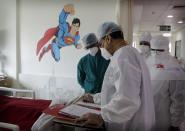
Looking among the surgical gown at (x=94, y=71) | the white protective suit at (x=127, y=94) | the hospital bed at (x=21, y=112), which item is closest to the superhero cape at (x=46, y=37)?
the surgical gown at (x=94, y=71)

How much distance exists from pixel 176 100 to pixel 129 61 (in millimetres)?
752

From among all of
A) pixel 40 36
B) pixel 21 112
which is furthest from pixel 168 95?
pixel 40 36

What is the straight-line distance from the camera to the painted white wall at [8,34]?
4.29 meters

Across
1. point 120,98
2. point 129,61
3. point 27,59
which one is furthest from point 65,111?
point 27,59

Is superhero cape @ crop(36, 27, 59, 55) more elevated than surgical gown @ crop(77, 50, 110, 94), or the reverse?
superhero cape @ crop(36, 27, 59, 55)

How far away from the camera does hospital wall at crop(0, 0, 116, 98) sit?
3904mm

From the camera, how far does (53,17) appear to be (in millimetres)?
4090

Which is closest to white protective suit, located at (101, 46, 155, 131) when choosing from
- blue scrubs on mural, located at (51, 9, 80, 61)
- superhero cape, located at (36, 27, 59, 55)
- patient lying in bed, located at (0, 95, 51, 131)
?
patient lying in bed, located at (0, 95, 51, 131)

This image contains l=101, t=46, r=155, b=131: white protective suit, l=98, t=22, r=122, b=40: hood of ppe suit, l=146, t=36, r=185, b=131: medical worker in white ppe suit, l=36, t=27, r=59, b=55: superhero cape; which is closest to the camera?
l=101, t=46, r=155, b=131: white protective suit

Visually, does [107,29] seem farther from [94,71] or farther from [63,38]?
[63,38]

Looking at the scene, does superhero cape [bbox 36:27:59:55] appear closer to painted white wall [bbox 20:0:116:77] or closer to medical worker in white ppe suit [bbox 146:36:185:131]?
painted white wall [bbox 20:0:116:77]

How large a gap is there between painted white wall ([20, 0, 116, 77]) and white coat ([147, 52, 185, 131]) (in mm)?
2155

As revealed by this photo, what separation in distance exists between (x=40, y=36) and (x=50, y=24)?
1.01 ft

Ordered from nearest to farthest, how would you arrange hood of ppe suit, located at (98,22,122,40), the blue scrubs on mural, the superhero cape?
1. hood of ppe suit, located at (98,22,122,40)
2. the blue scrubs on mural
3. the superhero cape
